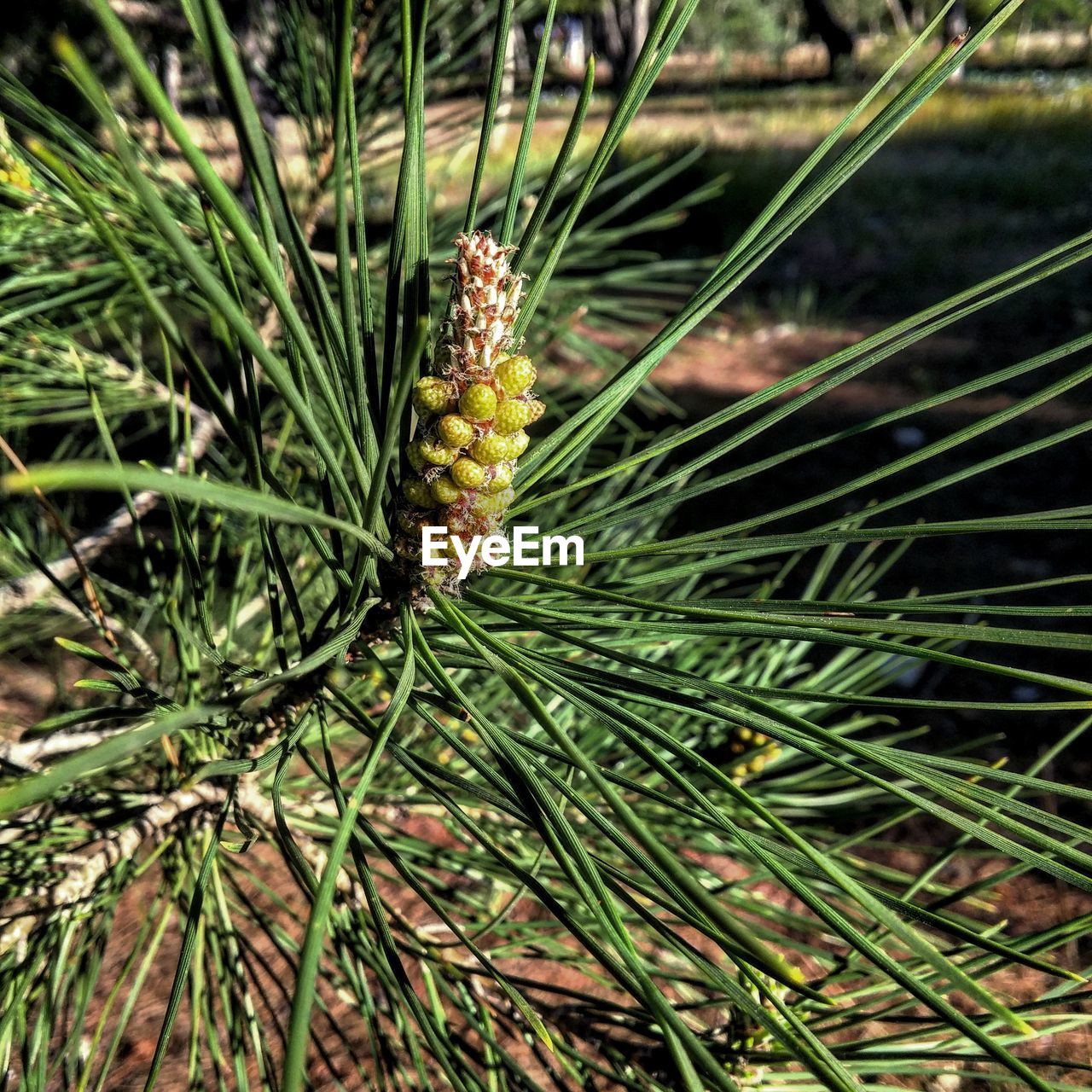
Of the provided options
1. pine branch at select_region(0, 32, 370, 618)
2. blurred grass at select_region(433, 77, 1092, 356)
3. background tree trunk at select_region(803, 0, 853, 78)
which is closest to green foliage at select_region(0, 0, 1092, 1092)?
pine branch at select_region(0, 32, 370, 618)

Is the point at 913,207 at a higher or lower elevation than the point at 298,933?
higher

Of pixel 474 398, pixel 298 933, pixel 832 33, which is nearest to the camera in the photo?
pixel 474 398

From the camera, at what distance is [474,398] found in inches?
8.9

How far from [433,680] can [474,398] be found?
0.08 m

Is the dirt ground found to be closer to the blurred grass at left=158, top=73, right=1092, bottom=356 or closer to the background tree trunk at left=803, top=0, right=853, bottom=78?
the blurred grass at left=158, top=73, right=1092, bottom=356

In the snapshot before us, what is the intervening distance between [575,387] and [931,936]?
417mm

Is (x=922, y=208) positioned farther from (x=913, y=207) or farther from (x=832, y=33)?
(x=832, y=33)

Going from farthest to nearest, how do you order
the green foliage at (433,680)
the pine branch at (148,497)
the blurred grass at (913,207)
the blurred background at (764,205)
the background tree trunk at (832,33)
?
1. the background tree trunk at (832,33)
2. the blurred grass at (913,207)
3. the blurred background at (764,205)
4. the pine branch at (148,497)
5. the green foliage at (433,680)

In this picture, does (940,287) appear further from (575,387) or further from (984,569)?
(575,387)

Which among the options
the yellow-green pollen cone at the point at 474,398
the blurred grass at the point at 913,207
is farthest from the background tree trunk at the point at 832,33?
the yellow-green pollen cone at the point at 474,398

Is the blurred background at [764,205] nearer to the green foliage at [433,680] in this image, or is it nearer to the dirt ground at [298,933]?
the green foliage at [433,680]

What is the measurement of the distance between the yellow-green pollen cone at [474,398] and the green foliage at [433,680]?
15 mm

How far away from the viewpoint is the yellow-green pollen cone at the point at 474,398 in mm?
233

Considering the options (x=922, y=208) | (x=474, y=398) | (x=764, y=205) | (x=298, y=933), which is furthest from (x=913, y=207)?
(x=474, y=398)
